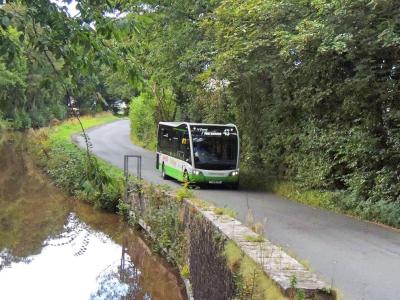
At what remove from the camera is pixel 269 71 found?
19.3 m

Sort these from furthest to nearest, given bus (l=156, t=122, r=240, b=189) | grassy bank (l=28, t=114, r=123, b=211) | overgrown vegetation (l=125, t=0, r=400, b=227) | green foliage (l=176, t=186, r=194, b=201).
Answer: bus (l=156, t=122, r=240, b=189), overgrown vegetation (l=125, t=0, r=400, b=227), green foliage (l=176, t=186, r=194, b=201), grassy bank (l=28, t=114, r=123, b=211)

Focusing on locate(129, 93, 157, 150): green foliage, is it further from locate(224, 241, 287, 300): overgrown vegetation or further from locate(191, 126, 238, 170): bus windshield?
locate(224, 241, 287, 300): overgrown vegetation

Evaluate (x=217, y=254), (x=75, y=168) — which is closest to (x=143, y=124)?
(x=217, y=254)

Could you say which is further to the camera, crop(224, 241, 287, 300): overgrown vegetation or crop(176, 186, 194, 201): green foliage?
crop(176, 186, 194, 201): green foliage

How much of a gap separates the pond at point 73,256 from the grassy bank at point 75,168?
2.67 ft

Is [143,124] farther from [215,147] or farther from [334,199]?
[334,199]

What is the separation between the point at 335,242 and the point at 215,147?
10.1 metres

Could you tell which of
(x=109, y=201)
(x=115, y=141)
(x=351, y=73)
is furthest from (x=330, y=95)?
(x=115, y=141)

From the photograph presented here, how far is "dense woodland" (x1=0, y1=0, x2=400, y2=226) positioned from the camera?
3.54 metres

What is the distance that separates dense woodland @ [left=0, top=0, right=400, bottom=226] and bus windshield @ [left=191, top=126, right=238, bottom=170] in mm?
1324

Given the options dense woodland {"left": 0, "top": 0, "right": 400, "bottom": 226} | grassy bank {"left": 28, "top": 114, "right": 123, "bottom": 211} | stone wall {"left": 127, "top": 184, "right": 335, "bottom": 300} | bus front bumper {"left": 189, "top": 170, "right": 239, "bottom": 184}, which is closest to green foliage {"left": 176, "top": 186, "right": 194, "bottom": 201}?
stone wall {"left": 127, "top": 184, "right": 335, "bottom": 300}

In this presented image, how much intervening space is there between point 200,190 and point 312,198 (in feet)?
15.7

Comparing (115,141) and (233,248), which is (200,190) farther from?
(115,141)

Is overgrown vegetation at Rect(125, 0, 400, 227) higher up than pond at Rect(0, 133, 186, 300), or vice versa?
overgrown vegetation at Rect(125, 0, 400, 227)
